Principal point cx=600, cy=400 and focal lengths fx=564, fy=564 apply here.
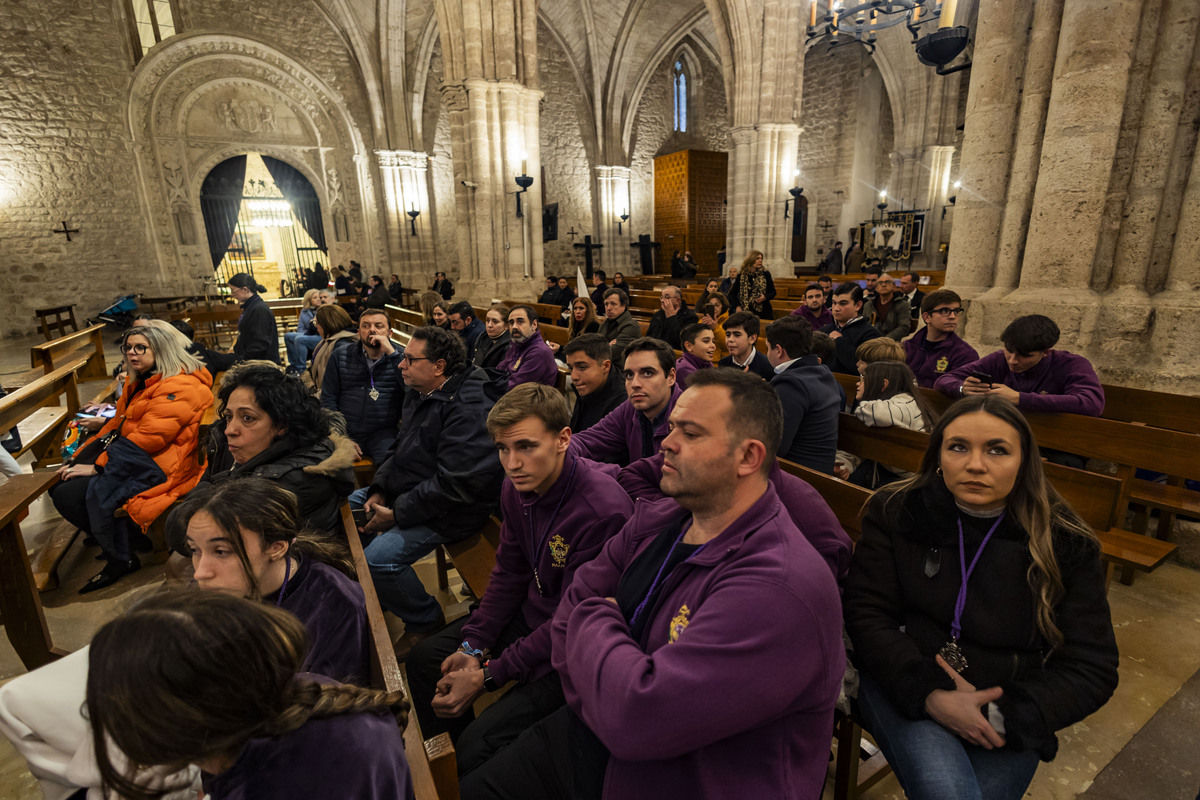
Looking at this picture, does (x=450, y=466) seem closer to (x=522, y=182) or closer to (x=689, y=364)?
(x=689, y=364)

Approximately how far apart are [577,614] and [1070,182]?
16.1 ft

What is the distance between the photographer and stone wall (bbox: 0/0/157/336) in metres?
12.1

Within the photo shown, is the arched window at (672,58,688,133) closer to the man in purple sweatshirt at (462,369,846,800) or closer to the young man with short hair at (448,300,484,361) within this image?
the young man with short hair at (448,300,484,361)

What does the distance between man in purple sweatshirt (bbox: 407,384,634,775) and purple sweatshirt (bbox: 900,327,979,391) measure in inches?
124

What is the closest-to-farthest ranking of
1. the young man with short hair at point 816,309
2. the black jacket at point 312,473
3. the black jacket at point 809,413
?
1. the black jacket at point 312,473
2. the black jacket at point 809,413
3. the young man with short hair at point 816,309

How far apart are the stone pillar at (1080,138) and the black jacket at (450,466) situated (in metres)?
4.33

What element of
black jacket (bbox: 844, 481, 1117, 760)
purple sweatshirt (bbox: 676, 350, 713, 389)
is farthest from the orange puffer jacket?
black jacket (bbox: 844, 481, 1117, 760)

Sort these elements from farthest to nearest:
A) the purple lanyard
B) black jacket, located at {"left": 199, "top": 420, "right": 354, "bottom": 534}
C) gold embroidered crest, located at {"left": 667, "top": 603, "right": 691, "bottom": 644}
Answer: black jacket, located at {"left": 199, "top": 420, "right": 354, "bottom": 534} < the purple lanyard < gold embroidered crest, located at {"left": 667, "top": 603, "right": 691, "bottom": 644}

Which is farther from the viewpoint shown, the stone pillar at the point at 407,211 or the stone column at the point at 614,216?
the stone column at the point at 614,216

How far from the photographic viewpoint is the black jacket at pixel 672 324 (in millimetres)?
6277

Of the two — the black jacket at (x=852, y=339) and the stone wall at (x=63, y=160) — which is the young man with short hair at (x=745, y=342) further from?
the stone wall at (x=63, y=160)

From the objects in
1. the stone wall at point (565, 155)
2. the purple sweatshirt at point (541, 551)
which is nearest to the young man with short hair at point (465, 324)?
the purple sweatshirt at point (541, 551)

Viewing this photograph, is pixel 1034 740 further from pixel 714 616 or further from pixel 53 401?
pixel 53 401

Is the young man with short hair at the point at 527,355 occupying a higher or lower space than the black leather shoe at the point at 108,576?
higher
